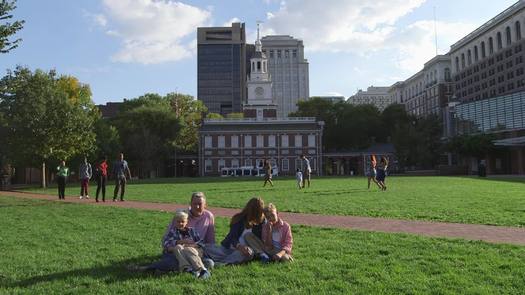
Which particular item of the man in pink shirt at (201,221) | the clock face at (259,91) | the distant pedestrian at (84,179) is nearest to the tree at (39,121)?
the distant pedestrian at (84,179)

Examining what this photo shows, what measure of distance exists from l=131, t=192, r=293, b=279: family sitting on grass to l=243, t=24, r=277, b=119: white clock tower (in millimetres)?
75615

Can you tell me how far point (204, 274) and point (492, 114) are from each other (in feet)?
211

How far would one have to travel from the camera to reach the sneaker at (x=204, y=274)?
643cm

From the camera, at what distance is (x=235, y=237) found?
7.62 meters

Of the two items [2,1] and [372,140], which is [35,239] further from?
[372,140]

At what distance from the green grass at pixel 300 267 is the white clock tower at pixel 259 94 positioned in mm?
74191

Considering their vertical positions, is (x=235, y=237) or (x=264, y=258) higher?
(x=235, y=237)

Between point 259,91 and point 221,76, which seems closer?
point 259,91

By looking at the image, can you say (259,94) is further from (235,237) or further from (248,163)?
(235,237)

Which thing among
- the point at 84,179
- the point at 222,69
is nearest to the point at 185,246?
the point at 84,179

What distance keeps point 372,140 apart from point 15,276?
Answer: 284 feet

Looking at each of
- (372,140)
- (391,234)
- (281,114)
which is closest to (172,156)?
(372,140)

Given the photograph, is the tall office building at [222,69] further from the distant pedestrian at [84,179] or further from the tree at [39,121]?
the distant pedestrian at [84,179]

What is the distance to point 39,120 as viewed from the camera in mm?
35469
